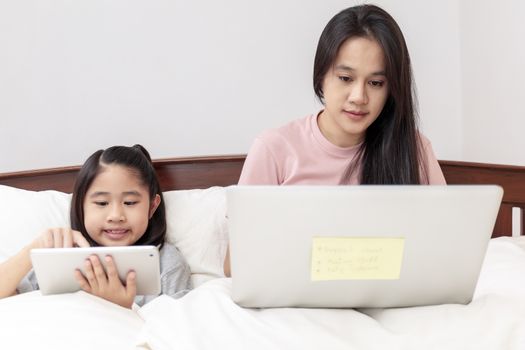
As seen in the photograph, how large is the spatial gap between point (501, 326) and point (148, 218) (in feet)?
2.70

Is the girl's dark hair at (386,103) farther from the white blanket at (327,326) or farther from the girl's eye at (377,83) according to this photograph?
the white blanket at (327,326)

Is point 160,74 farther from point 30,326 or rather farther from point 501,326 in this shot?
point 501,326

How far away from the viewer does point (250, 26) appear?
1.79 m

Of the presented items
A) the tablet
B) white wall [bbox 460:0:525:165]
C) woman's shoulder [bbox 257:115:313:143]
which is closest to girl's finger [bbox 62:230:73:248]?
the tablet

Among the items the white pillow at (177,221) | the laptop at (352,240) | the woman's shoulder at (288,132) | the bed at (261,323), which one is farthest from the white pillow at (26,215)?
the laptop at (352,240)

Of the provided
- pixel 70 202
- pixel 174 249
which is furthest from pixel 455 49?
pixel 70 202

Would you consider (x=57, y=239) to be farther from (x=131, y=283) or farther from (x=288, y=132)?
(x=288, y=132)

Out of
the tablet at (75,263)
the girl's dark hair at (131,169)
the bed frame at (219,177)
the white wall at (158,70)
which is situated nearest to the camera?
the tablet at (75,263)

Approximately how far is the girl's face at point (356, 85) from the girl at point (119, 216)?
47cm

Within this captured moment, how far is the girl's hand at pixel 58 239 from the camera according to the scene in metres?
1.15

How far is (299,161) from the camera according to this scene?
4.23 feet

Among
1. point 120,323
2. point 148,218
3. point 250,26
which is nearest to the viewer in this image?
point 120,323

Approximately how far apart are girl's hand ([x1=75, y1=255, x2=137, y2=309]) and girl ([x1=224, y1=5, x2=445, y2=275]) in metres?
0.25

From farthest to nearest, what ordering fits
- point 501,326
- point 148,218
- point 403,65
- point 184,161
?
point 184,161
point 148,218
point 403,65
point 501,326
